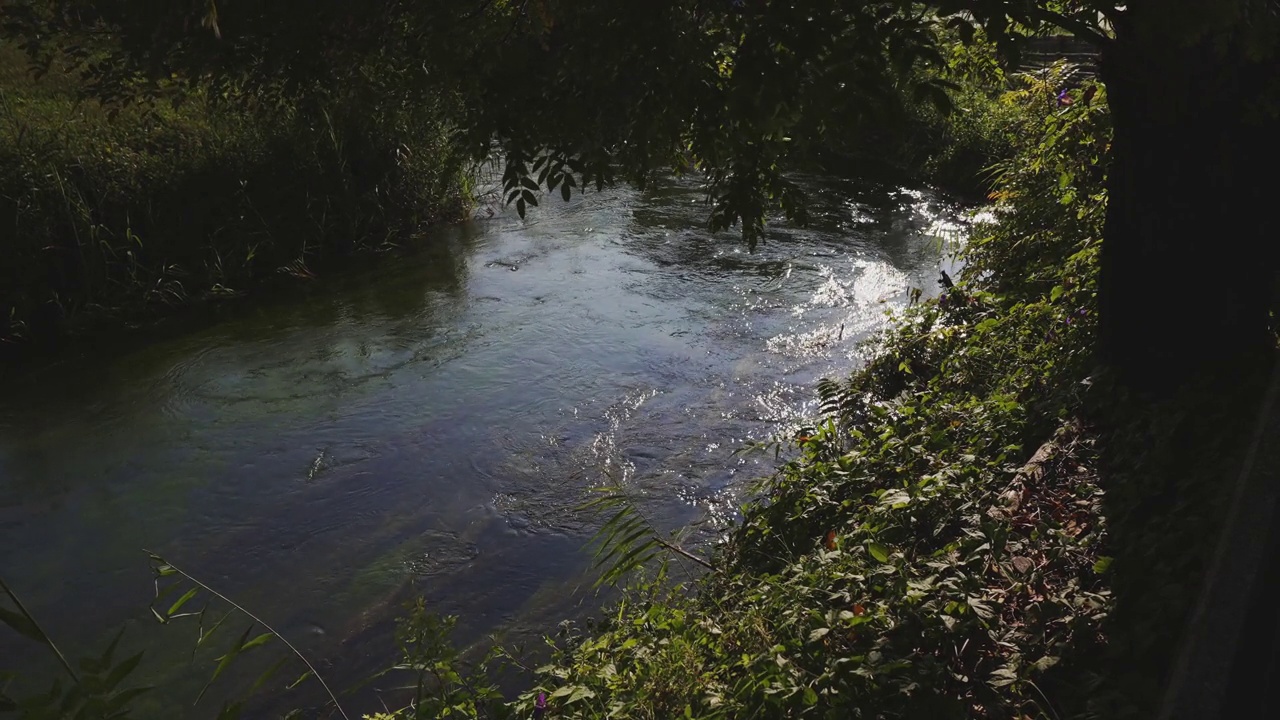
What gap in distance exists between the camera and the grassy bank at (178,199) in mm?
8820

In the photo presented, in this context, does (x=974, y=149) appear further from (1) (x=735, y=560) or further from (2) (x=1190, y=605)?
(2) (x=1190, y=605)

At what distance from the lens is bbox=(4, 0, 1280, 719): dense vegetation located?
2.78 m

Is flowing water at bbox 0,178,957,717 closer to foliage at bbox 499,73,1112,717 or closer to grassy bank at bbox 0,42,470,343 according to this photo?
grassy bank at bbox 0,42,470,343

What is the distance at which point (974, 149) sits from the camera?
12961 mm

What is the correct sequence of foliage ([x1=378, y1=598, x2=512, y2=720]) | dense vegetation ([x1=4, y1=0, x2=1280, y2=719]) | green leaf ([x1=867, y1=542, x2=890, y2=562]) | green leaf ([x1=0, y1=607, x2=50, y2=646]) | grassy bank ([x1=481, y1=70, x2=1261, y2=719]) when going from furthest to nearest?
green leaf ([x1=867, y1=542, x2=890, y2=562]) → foliage ([x1=378, y1=598, x2=512, y2=720]) → grassy bank ([x1=481, y1=70, x2=1261, y2=719]) → dense vegetation ([x1=4, y1=0, x2=1280, y2=719]) → green leaf ([x1=0, y1=607, x2=50, y2=646])

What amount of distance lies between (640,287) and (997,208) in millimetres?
3695

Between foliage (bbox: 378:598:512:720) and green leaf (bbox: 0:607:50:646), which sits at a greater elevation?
green leaf (bbox: 0:607:50:646)

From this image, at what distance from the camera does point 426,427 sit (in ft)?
23.4

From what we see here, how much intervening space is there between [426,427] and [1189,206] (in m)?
5.24

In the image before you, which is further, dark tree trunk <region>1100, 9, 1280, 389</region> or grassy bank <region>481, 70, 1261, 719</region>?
dark tree trunk <region>1100, 9, 1280, 389</region>

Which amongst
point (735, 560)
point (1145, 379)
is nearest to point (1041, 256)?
point (1145, 379)

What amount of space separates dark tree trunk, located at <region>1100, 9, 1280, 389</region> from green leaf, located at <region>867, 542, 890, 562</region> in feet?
4.99

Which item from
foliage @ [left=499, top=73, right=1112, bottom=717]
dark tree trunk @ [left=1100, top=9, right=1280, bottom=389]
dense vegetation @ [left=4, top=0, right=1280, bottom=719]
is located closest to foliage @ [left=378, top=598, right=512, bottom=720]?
dense vegetation @ [left=4, top=0, right=1280, bottom=719]

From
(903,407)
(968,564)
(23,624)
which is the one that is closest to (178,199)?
(903,407)
